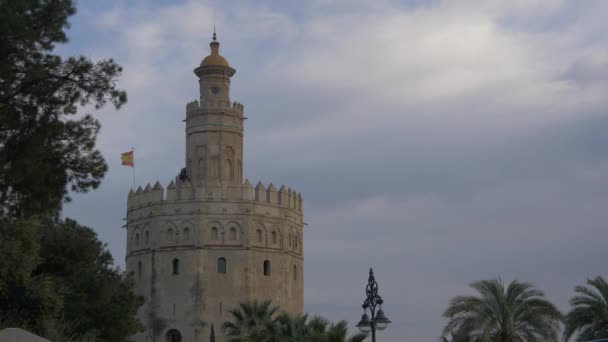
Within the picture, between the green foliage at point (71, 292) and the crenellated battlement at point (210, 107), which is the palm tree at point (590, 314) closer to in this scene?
the green foliage at point (71, 292)

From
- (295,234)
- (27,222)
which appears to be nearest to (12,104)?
(27,222)

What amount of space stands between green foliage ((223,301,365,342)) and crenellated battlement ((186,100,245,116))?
65.2ft

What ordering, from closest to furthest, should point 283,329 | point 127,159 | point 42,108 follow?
point 42,108 → point 283,329 → point 127,159

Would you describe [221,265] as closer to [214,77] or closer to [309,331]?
[214,77]

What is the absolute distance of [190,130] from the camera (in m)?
57.0

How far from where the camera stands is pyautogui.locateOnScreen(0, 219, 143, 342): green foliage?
28625 millimetres

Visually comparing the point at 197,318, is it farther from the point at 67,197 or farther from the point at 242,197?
the point at 67,197

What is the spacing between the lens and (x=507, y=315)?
2664 centimetres

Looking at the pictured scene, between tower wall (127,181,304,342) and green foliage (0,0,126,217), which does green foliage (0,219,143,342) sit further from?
tower wall (127,181,304,342)

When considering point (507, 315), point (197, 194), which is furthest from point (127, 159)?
point (507, 315)

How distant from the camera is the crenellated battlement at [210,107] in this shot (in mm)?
56875

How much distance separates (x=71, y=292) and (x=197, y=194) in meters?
21.2

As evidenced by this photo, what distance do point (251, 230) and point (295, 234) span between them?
3584 mm

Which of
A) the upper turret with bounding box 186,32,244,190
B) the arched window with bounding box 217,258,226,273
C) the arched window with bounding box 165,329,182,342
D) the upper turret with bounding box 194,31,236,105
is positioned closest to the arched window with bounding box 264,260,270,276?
the arched window with bounding box 217,258,226,273
